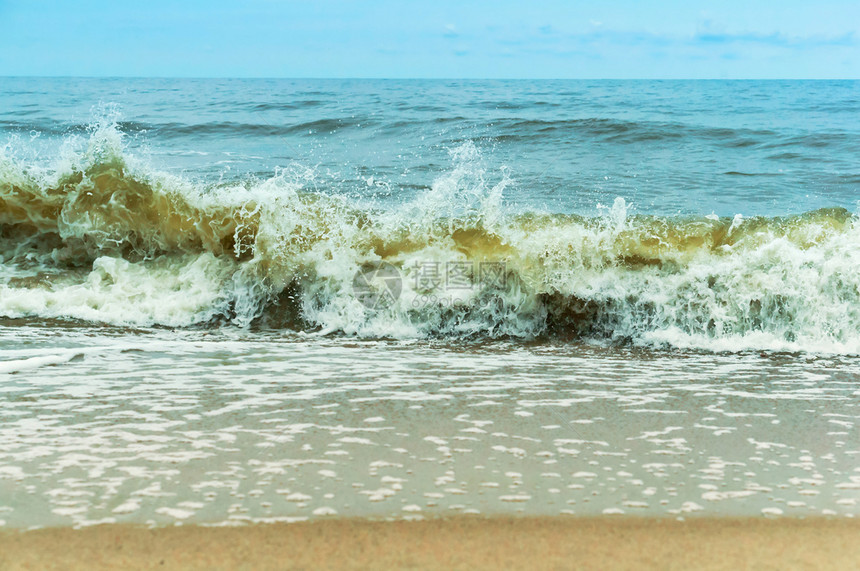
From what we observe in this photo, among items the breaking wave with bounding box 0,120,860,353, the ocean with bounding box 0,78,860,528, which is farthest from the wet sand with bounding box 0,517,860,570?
the breaking wave with bounding box 0,120,860,353

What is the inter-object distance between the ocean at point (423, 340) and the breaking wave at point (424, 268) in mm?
25

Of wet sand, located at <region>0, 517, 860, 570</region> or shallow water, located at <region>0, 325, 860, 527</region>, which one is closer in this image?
wet sand, located at <region>0, 517, 860, 570</region>

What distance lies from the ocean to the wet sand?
3.3 inches

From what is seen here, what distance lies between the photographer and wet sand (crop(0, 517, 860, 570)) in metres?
2.04

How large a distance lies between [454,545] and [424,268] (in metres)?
3.85

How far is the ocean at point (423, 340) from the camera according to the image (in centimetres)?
252

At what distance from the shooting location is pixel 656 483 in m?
2.55

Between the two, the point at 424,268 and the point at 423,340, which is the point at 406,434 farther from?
the point at 424,268

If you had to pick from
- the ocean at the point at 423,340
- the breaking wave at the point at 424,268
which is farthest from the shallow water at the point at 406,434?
the breaking wave at the point at 424,268

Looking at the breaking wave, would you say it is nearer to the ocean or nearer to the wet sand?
the ocean

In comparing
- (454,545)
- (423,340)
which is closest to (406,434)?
(454,545)

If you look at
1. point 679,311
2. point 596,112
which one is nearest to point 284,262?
point 679,311

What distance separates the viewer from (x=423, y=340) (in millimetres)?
5109

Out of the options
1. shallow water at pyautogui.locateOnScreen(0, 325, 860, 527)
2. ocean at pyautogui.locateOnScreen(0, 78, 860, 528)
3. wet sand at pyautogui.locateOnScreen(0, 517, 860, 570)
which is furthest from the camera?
ocean at pyautogui.locateOnScreen(0, 78, 860, 528)
